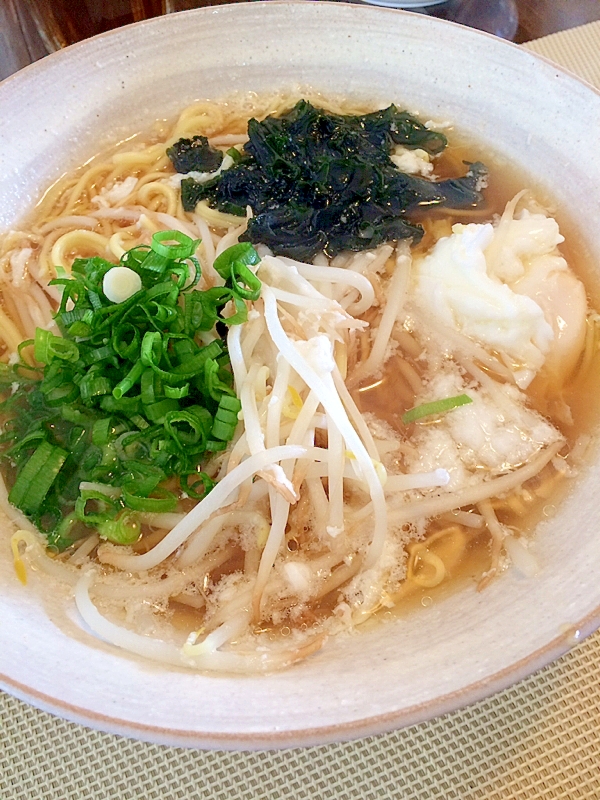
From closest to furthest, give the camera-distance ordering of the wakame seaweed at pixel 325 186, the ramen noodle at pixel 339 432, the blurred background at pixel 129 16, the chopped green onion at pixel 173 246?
the ramen noodle at pixel 339 432 → the chopped green onion at pixel 173 246 → the wakame seaweed at pixel 325 186 → the blurred background at pixel 129 16

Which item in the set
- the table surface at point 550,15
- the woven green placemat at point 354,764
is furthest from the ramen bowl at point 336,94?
the table surface at point 550,15

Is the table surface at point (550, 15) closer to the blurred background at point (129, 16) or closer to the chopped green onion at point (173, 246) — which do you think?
the blurred background at point (129, 16)

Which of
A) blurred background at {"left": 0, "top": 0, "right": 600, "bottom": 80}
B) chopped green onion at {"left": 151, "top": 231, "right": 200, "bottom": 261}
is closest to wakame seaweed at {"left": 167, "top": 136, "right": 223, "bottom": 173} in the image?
chopped green onion at {"left": 151, "top": 231, "right": 200, "bottom": 261}

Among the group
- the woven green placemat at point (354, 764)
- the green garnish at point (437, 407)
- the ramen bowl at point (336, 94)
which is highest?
the ramen bowl at point (336, 94)

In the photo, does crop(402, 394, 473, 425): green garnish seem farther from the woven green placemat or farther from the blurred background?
the blurred background

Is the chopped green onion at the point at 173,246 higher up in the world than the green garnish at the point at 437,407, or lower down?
higher up

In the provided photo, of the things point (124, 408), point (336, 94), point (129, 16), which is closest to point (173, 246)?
point (124, 408)

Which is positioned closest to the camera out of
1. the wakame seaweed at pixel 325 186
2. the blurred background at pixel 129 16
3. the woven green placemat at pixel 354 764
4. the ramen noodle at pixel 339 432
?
the woven green placemat at pixel 354 764
